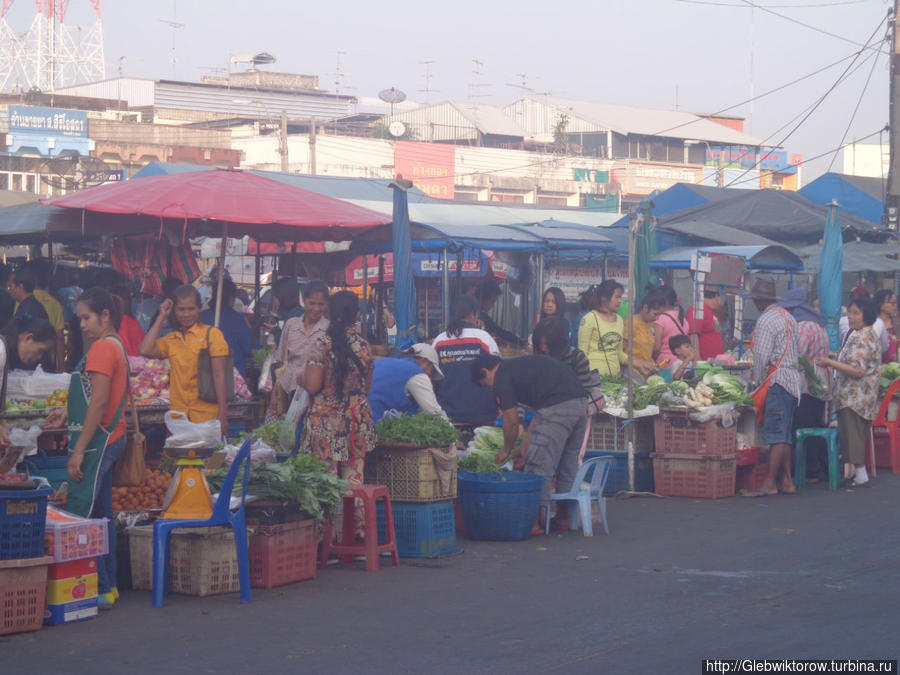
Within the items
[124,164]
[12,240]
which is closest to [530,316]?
[12,240]

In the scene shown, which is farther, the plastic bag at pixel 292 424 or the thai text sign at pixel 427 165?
the thai text sign at pixel 427 165

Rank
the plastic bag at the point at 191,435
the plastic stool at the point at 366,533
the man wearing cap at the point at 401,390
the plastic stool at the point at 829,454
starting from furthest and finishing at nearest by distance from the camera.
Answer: the plastic stool at the point at 829,454 < the man wearing cap at the point at 401,390 < the plastic stool at the point at 366,533 < the plastic bag at the point at 191,435

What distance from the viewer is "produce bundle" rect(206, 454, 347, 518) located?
7.28 m

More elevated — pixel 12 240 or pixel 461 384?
pixel 12 240

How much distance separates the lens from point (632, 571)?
25.8 feet

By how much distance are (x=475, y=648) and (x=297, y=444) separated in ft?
10.1

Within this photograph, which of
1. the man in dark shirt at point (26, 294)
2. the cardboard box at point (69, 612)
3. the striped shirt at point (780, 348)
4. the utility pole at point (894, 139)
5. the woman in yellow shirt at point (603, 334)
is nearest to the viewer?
the cardboard box at point (69, 612)

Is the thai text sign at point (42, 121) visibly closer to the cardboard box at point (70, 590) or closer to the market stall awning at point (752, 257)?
the market stall awning at point (752, 257)

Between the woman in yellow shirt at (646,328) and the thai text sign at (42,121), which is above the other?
the thai text sign at (42,121)

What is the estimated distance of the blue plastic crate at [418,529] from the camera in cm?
838

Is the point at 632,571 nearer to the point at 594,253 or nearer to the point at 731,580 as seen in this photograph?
the point at 731,580

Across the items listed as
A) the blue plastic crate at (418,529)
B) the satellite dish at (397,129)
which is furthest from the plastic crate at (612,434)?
the satellite dish at (397,129)

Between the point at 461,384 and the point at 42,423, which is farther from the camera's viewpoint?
the point at 461,384

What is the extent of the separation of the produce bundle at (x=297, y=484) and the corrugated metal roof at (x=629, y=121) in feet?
172
